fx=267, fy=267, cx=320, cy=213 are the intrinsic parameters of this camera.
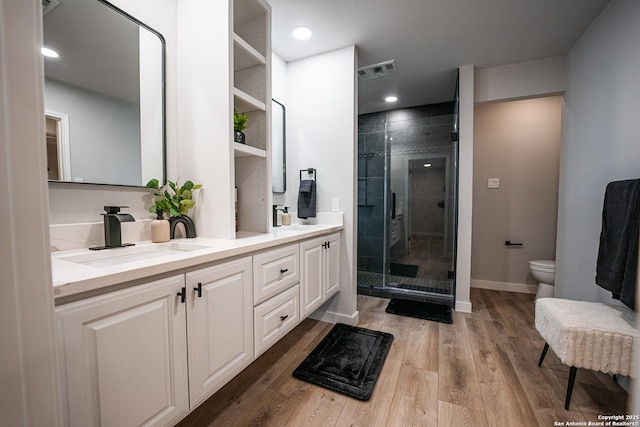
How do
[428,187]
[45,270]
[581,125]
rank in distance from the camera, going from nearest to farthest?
1. [45,270]
2. [581,125]
3. [428,187]

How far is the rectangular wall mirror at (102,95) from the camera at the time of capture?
1.16 meters

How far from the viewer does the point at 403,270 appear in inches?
137

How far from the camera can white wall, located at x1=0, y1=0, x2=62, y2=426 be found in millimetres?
486

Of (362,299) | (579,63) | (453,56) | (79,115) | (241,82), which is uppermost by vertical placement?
(453,56)

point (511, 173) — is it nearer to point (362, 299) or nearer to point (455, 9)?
point (455, 9)

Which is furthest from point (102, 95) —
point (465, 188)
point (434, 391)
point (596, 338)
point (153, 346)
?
point (465, 188)

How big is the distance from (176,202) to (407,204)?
2.76 meters

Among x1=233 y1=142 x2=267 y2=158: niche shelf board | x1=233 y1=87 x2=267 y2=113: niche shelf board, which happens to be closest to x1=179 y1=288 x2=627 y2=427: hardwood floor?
x1=233 y1=142 x2=267 y2=158: niche shelf board

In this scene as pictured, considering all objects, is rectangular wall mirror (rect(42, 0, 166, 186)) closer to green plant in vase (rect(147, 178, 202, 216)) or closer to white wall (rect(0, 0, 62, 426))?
green plant in vase (rect(147, 178, 202, 216))

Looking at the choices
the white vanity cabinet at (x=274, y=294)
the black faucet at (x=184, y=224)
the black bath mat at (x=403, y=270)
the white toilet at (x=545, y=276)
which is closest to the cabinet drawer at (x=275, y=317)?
the white vanity cabinet at (x=274, y=294)

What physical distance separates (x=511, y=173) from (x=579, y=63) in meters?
1.28

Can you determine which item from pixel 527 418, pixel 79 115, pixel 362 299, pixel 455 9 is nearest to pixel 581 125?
pixel 455 9

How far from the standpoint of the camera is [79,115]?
123 cm

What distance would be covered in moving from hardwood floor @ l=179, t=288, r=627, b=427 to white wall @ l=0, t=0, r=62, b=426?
1071 millimetres
